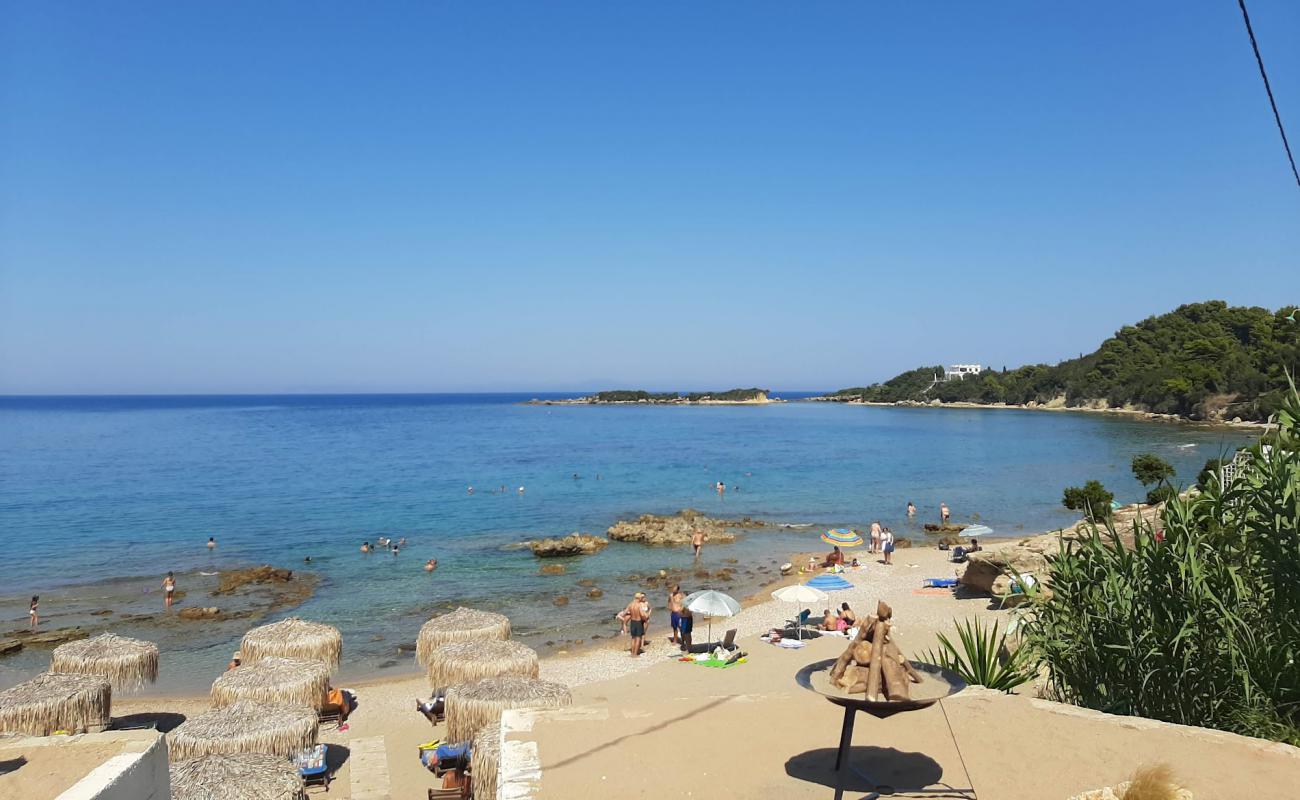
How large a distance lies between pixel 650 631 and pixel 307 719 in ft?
33.5

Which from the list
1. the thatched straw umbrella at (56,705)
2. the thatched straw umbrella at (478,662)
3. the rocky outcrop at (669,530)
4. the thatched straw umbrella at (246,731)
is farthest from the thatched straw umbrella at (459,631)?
the rocky outcrop at (669,530)

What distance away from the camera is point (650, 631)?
63.6 feet

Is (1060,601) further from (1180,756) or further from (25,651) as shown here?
(25,651)

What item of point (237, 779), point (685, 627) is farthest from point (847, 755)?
point (685, 627)

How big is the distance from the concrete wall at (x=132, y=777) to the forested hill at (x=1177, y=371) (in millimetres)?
70148

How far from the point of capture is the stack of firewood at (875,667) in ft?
15.5

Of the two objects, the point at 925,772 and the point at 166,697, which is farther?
the point at 166,697

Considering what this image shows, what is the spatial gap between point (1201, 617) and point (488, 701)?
8.03 metres

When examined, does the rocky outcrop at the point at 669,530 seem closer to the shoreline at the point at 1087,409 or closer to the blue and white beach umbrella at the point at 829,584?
the blue and white beach umbrella at the point at 829,584

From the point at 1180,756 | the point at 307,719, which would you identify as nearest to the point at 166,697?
the point at 307,719

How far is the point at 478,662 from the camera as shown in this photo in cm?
1220

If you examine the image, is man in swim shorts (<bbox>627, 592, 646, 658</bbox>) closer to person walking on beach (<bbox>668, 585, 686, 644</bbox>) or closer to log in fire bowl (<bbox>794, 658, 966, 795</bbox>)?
person walking on beach (<bbox>668, 585, 686, 644</bbox>)

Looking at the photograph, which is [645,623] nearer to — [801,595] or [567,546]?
[801,595]

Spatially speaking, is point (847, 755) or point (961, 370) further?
point (961, 370)
